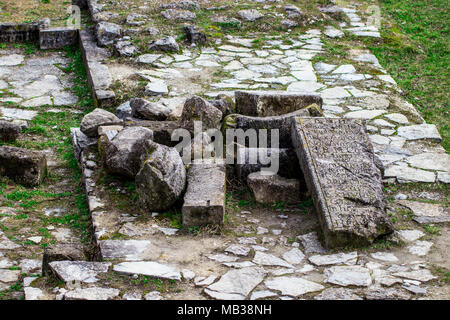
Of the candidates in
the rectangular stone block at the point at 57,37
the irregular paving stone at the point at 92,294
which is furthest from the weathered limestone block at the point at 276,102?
the rectangular stone block at the point at 57,37

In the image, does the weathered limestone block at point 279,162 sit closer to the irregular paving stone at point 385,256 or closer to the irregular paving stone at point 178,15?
the irregular paving stone at point 385,256

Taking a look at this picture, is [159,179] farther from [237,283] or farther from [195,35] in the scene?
[195,35]

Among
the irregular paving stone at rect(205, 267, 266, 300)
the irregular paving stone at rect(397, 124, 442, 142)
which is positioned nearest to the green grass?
the irregular paving stone at rect(397, 124, 442, 142)

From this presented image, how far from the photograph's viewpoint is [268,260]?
441 centimetres

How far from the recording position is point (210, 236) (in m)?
4.74

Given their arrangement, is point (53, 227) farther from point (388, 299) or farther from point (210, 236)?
point (388, 299)

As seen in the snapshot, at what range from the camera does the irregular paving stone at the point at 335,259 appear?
170 inches

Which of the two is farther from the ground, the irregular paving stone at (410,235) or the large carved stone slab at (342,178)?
the large carved stone slab at (342,178)

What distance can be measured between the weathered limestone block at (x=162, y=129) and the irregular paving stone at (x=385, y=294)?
270 centimetres

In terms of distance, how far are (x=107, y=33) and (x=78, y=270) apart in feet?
20.9

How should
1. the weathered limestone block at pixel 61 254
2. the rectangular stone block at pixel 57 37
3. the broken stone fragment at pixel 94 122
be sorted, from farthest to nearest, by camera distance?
the rectangular stone block at pixel 57 37, the broken stone fragment at pixel 94 122, the weathered limestone block at pixel 61 254

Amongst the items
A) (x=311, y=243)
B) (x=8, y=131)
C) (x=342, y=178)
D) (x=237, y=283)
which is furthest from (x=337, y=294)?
(x=8, y=131)
